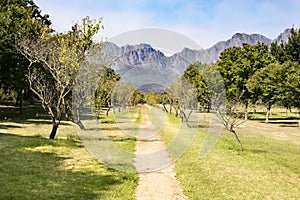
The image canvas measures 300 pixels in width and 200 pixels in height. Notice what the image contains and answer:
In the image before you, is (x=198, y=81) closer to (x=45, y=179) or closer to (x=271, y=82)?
(x=271, y=82)

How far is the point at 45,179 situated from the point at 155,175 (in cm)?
464

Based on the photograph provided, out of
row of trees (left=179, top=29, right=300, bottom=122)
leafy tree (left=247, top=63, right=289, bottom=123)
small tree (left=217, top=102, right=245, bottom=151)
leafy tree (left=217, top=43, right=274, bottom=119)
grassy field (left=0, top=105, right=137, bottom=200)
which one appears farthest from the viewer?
leafy tree (left=217, top=43, right=274, bottom=119)

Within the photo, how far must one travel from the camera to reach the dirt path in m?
10.9

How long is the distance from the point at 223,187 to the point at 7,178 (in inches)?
301

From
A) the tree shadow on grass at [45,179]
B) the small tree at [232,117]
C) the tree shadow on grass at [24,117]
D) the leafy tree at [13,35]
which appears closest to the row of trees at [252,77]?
the small tree at [232,117]

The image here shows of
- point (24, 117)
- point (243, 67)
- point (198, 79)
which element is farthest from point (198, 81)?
point (24, 117)

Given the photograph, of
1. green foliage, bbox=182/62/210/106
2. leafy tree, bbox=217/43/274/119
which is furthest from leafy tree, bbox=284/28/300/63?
green foliage, bbox=182/62/210/106

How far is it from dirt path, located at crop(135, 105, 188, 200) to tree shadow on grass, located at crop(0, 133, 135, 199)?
1084 mm

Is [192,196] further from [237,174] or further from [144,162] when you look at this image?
[144,162]

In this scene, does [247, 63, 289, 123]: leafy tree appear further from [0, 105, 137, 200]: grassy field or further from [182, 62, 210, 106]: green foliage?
[0, 105, 137, 200]: grassy field

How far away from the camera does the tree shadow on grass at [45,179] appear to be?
9.66 meters

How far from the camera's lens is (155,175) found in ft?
44.5

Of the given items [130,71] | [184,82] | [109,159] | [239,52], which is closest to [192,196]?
[109,159]

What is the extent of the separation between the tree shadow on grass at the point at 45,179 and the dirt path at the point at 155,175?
42.7 inches
